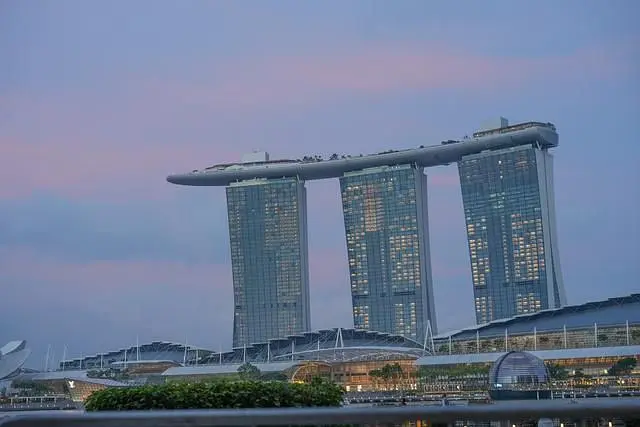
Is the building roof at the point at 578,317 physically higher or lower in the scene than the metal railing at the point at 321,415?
higher

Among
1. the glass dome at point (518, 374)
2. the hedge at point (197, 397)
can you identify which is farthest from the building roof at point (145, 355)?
the hedge at point (197, 397)

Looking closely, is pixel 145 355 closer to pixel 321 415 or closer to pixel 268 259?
pixel 268 259

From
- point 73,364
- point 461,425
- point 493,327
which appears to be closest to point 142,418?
point 461,425

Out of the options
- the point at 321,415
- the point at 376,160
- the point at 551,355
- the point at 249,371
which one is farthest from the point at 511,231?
the point at 321,415

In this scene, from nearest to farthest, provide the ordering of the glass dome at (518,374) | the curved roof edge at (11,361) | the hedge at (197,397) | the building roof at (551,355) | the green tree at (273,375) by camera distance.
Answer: the hedge at (197,397) → the glass dome at (518,374) → the building roof at (551,355) → the green tree at (273,375) → the curved roof edge at (11,361)

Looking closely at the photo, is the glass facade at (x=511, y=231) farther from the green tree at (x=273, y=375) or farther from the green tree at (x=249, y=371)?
the green tree at (x=249, y=371)

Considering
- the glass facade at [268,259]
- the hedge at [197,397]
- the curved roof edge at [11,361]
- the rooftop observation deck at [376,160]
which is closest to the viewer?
the hedge at [197,397]

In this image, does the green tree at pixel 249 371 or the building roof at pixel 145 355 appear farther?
the building roof at pixel 145 355

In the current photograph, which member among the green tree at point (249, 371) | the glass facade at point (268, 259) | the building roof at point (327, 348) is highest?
the glass facade at point (268, 259)
